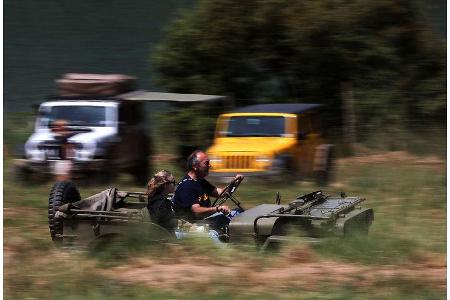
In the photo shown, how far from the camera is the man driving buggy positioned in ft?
29.8

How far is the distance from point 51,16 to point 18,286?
14.3 metres

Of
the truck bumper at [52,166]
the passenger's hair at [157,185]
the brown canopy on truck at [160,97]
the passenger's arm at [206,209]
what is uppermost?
the passenger's hair at [157,185]

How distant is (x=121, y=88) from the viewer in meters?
17.8

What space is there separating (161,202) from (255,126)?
7918mm

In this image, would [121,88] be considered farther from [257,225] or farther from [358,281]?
[358,281]

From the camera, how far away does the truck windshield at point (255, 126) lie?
16.5 meters

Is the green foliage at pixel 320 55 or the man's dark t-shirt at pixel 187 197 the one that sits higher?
the green foliage at pixel 320 55

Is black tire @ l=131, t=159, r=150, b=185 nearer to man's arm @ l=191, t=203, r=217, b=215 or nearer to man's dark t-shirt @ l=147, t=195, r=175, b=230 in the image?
man's arm @ l=191, t=203, r=217, b=215

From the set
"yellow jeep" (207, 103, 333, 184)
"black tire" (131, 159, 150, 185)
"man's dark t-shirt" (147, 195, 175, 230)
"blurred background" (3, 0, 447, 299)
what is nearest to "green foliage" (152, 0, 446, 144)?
"blurred background" (3, 0, 447, 299)

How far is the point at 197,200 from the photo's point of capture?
9.24 meters

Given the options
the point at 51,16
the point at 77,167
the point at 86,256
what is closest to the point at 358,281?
the point at 86,256

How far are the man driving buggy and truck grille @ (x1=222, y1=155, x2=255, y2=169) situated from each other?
608 centimetres

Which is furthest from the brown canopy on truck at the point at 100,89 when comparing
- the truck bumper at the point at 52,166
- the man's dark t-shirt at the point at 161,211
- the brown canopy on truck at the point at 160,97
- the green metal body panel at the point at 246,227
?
the green metal body panel at the point at 246,227

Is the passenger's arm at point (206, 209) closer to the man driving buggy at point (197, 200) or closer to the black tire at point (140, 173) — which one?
the man driving buggy at point (197, 200)
